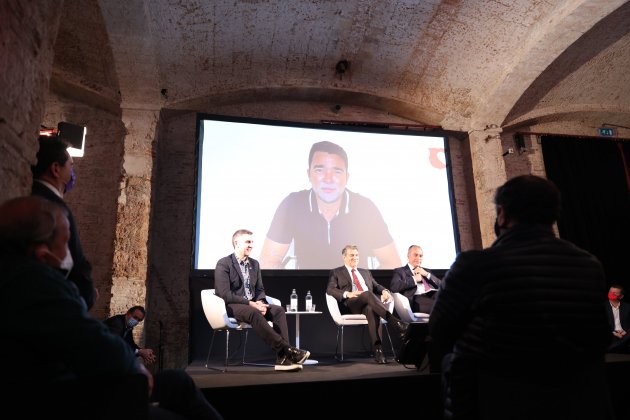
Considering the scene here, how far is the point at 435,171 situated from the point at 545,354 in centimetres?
580

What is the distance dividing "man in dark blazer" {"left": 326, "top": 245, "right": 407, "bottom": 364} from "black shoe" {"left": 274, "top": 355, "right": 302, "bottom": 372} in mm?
955

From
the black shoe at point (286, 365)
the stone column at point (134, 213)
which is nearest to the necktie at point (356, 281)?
the black shoe at point (286, 365)

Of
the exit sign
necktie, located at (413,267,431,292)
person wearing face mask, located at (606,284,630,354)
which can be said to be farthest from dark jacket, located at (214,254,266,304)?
the exit sign

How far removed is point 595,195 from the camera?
7496 mm

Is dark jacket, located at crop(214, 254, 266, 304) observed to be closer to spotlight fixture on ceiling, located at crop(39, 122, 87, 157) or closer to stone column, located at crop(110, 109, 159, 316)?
stone column, located at crop(110, 109, 159, 316)

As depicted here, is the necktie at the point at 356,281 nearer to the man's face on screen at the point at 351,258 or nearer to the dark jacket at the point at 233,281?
the man's face on screen at the point at 351,258

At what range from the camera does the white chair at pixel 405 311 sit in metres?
4.93

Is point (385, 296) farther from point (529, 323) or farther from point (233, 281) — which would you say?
point (529, 323)

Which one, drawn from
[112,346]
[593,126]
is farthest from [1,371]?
[593,126]

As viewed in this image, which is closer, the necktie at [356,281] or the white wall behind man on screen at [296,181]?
the necktie at [356,281]

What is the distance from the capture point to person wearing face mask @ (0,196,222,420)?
1.07 metres

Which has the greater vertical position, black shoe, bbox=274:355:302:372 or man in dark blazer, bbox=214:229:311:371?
man in dark blazer, bbox=214:229:311:371

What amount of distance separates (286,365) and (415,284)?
203cm

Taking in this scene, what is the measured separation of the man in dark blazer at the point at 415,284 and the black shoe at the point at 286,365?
1.84 meters
